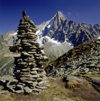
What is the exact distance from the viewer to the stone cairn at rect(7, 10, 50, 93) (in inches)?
608

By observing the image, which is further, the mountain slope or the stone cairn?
the mountain slope

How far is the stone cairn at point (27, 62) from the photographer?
15453mm

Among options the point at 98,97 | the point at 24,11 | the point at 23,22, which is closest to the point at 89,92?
the point at 98,97

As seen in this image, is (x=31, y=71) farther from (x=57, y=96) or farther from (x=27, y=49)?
(x=57, y=96)

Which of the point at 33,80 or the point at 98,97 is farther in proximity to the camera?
the point at 33,80

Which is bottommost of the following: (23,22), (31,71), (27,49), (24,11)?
(31,71)

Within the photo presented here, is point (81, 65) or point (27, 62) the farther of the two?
point (81, 65)

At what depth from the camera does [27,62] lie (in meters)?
17.0

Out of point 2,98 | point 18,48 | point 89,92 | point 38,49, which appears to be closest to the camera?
point 2,98

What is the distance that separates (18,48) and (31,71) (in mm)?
5481

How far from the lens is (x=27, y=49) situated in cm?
1772

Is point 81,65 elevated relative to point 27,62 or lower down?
lower down

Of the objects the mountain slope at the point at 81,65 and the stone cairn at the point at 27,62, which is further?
the mountain slope at the point at 81,65

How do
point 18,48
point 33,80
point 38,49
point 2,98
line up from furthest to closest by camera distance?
point 38,49, point 18,48, point 33,80, point 2,98
